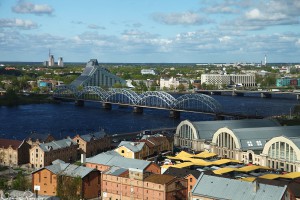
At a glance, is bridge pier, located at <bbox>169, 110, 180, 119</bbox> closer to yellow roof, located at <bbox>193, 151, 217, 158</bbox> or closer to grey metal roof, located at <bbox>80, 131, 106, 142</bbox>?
grey metal roof, located at <bbox>80, 131, 106, 142</bbox>

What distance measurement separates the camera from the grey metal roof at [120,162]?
27938mm

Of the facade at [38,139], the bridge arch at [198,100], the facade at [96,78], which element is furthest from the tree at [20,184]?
the facade at [96,78]

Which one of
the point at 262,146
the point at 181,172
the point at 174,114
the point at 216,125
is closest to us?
the point at 181,172

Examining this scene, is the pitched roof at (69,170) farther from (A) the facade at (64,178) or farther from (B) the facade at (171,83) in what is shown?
(B) the facade at (171,83)

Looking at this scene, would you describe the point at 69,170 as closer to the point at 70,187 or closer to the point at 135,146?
the point at 70,187

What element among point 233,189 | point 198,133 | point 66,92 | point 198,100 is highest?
point 198,100

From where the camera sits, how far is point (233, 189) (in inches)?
880

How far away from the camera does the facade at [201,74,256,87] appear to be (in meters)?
139

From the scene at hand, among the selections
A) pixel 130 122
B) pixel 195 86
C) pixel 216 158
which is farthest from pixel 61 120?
pixel 195 86

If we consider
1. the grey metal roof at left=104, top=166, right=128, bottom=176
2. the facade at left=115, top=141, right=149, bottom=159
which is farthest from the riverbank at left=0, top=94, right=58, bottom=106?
the grey metal roof at left=104, top=166, right=128, bottom=176

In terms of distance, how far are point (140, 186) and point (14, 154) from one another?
12834 millimetres

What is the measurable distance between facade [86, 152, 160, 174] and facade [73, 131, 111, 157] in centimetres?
696

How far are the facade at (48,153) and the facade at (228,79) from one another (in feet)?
338

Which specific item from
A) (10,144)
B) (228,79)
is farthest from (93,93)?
(10,144)
